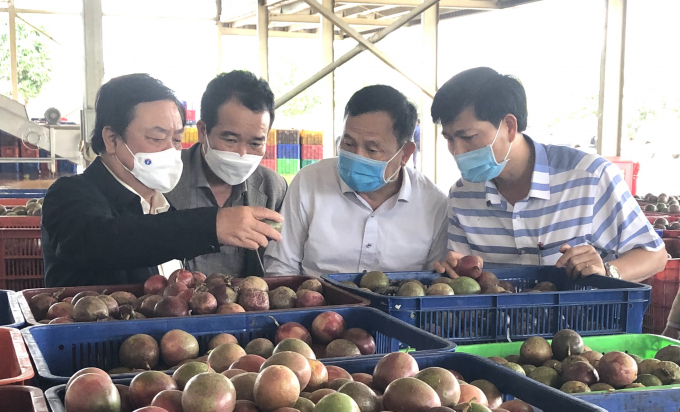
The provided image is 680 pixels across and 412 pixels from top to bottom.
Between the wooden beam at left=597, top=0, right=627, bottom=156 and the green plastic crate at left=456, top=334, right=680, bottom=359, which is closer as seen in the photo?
the green plastic crate at left=456, top=334, right=680, bottom=359

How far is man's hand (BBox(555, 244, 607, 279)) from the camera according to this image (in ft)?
7.29

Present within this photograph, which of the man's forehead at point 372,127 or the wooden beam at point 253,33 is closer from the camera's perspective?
the man's forehead at point 372,127

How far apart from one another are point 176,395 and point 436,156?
820 cm

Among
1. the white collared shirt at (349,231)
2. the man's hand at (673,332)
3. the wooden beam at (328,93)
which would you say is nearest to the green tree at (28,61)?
the wooden beam at (328,93)

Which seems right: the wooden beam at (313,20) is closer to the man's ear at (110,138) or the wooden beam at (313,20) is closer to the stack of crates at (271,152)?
the stack of crates at (271,152)

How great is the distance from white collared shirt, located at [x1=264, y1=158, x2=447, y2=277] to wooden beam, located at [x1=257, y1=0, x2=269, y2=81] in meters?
6.82

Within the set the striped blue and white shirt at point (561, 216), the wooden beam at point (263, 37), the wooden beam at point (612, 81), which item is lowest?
the striped blue and white shirt at point (561, 216)

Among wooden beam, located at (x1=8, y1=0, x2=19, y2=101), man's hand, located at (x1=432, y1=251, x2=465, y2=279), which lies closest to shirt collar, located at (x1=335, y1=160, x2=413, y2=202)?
man's hand, located at (x1=432, y1=251, x2=465, y2=279)

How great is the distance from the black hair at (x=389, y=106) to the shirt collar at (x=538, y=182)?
16.6 inches

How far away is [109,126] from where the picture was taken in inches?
98.6

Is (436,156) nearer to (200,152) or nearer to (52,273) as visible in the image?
(200,152)

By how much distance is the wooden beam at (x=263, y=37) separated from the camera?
9.70 metres

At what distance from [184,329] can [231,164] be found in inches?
51.0

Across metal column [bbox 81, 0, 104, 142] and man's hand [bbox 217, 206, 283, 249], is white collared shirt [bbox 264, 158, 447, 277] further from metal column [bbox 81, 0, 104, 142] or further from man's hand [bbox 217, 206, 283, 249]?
metal column [bbox 81, 0, 104, 142]
